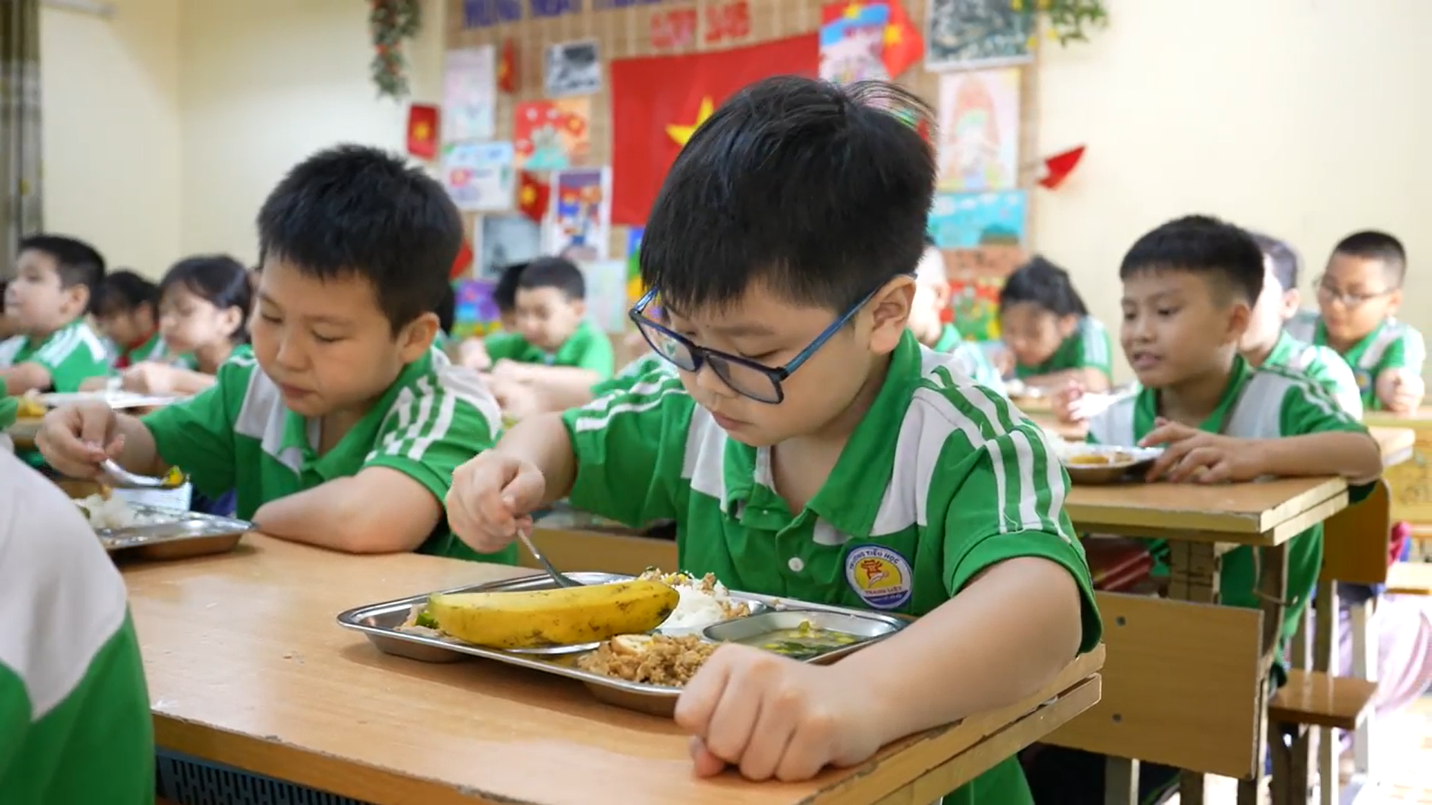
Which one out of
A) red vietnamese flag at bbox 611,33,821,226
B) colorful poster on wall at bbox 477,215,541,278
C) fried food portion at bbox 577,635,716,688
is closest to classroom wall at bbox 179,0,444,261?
colorful poster on wall at bbox 477,215,541,278

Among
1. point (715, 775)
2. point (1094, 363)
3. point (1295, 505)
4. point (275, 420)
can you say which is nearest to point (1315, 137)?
point (1094, 363)

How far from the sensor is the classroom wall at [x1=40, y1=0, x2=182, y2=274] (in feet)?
24.8

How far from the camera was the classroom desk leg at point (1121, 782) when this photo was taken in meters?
1.90

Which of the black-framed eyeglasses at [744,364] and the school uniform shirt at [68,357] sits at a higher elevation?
the black-framed eyeglasses at [744,364]

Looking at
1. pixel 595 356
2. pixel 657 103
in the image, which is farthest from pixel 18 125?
pixel 595 356

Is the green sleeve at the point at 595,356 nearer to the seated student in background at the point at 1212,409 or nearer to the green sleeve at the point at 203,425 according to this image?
the seated student in background at the point at 1212,409

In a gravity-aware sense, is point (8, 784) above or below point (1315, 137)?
below

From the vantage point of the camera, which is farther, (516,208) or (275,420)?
(516,208)

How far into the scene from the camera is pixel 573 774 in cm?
73

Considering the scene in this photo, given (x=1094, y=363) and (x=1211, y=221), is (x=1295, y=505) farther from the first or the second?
(x=1094, y=363)

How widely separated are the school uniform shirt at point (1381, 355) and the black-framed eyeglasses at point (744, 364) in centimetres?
393

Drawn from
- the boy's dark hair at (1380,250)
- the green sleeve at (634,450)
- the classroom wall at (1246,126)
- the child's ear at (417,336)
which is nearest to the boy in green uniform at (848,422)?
the green sleeve at (634,450)

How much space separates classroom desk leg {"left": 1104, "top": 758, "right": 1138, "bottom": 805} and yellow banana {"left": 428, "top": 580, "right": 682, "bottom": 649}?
118 centimetres

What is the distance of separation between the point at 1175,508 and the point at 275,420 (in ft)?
4.29
